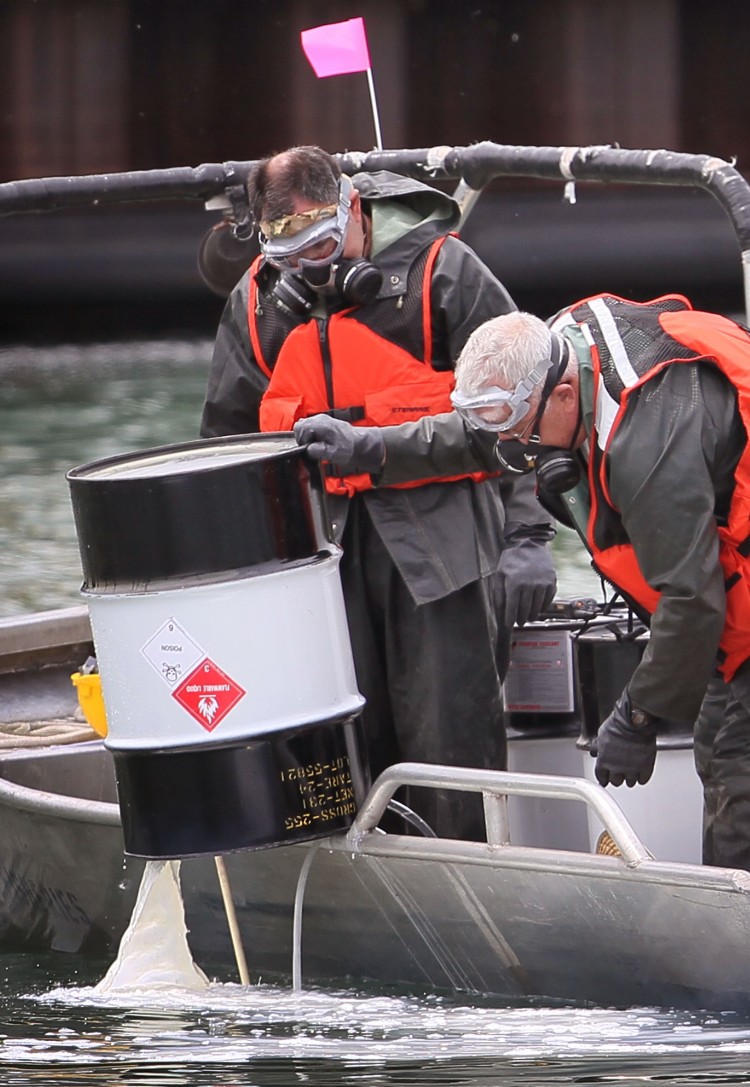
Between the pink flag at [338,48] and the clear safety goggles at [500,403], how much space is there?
172 centimetres

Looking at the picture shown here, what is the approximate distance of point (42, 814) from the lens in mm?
4082

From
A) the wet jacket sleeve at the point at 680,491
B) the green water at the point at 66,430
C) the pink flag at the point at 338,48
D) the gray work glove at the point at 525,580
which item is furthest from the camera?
the green water at the point at 66,430

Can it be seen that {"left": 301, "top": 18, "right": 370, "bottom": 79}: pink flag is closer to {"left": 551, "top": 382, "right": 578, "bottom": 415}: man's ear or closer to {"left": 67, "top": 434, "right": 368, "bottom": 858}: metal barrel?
{"left": 67, "top": 434, "right": 368, "bottom": 858}: metal barrel

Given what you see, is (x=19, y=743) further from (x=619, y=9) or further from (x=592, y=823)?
(x=619, y=9)

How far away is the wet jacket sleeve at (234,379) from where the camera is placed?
3998 mm

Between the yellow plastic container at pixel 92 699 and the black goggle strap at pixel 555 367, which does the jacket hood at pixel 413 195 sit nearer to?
the black goggle strap at pixel 555 367

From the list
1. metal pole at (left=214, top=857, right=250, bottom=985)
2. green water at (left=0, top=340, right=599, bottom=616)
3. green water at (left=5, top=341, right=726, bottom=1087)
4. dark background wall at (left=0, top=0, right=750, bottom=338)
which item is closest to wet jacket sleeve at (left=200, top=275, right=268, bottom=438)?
metal pole at (left=214, top=857, right=250, bottom=985)

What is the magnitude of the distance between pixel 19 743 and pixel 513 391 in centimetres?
210

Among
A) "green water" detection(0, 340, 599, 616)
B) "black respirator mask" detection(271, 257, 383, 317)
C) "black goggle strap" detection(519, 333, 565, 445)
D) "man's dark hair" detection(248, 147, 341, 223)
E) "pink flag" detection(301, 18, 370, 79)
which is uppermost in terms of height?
"pink flag" detection(301, 18, 370, 79)

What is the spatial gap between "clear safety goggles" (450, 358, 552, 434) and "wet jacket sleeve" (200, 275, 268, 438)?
34.5 inches

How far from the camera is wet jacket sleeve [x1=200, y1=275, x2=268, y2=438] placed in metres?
4.00

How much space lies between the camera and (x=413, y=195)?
152 inches

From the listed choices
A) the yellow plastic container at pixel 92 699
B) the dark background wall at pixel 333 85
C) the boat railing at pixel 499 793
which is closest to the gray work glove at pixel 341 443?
the boat railing at pixel 499 793

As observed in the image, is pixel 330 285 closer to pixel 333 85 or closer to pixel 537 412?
pixel 537 412
